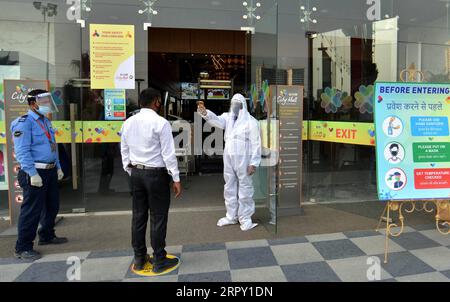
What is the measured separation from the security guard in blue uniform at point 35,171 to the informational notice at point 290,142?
8.75 feet

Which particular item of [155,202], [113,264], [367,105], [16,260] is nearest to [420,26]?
[367,105]

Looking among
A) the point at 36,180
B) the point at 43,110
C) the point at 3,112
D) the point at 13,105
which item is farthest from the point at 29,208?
the point at 3,112

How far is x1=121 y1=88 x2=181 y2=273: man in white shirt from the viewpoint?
2641 mm

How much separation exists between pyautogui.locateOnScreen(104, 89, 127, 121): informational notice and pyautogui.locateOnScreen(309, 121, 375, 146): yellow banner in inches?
112

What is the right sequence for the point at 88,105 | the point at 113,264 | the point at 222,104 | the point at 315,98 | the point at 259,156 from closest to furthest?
the point at 113,264, the point at 259,156, the point at 88,105, the point at 315,98, the point at 222,104

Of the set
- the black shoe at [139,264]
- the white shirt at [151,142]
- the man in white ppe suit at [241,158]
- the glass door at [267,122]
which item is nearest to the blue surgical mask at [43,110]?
the white shirt at [151,142]

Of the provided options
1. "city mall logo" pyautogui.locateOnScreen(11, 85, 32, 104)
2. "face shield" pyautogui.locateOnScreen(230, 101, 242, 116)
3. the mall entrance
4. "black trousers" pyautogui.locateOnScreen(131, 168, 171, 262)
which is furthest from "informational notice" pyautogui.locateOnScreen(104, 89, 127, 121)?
"black trousers" pyautogui.locateOnScreen(131, 168, 171, 262)

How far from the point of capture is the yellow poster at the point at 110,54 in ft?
14.6

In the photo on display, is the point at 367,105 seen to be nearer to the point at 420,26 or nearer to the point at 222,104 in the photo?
the point at 420,26

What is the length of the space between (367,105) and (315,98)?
29.7 inches

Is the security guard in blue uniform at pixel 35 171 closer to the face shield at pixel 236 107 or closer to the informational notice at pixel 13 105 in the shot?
the informational notice at pixel 13 105

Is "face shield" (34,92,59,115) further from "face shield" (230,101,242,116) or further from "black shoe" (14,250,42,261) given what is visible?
"face shield" (230,101,242,116)

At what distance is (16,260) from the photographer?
3002 millimetres

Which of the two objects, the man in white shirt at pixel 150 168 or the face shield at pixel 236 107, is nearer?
the man in white shirt at pixel 150 168
